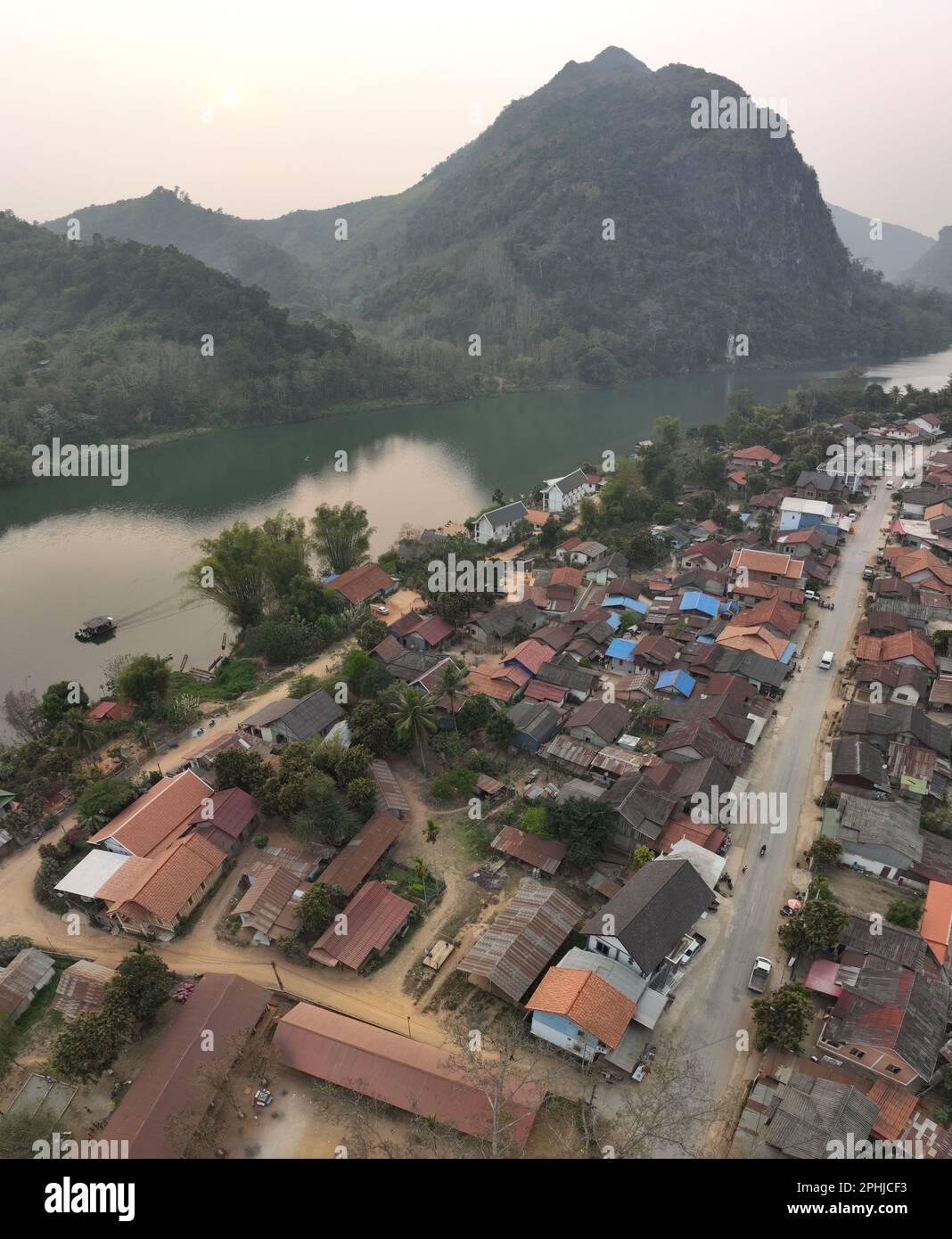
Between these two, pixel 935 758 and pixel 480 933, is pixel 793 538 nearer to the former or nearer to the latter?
pixel 935 758

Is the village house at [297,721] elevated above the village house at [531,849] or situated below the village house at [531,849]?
above

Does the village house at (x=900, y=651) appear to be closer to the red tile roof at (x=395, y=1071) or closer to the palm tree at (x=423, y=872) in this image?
the palm tree at (x=423, y=872)

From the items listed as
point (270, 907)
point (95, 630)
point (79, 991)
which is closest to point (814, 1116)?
point (270, 907)

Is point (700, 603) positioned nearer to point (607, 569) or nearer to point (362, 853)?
point (607, 569)

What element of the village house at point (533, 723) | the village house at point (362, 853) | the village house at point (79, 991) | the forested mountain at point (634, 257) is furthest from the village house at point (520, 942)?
the forested mountain at point (634, 257)

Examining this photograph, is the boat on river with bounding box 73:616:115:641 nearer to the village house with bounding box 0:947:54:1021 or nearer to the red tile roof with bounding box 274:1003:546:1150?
the village house with bounding box 0:947:54:1021

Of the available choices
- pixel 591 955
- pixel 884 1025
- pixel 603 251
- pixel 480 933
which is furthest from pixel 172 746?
pixel 603 251
